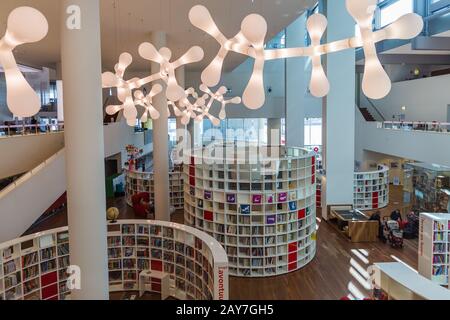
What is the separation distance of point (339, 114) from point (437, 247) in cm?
555

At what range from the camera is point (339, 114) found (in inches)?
486

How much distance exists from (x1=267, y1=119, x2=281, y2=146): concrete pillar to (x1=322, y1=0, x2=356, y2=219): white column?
33.0 ft

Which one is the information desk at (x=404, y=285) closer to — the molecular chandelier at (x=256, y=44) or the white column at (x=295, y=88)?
the molecular chandelier at (x=256, y=44)

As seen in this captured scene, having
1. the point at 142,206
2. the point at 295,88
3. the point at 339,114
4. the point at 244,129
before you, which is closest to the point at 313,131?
the point at 244,129

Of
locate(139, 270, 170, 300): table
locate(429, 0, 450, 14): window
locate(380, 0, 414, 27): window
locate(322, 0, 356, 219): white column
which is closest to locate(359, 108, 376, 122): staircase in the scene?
locate(380, 0, 414, 27): window

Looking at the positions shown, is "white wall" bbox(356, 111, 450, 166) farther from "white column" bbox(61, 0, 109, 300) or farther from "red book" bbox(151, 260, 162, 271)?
"white column" bbox(61, 0, 109, 300)

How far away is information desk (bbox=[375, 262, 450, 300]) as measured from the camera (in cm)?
473

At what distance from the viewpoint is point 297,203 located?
8.71 m

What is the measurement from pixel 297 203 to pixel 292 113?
32.7 feet

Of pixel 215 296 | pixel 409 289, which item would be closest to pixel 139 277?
pixel 215 296

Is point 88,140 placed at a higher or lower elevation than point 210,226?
higher

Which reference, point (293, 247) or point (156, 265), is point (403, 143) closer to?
point (293, 247)
